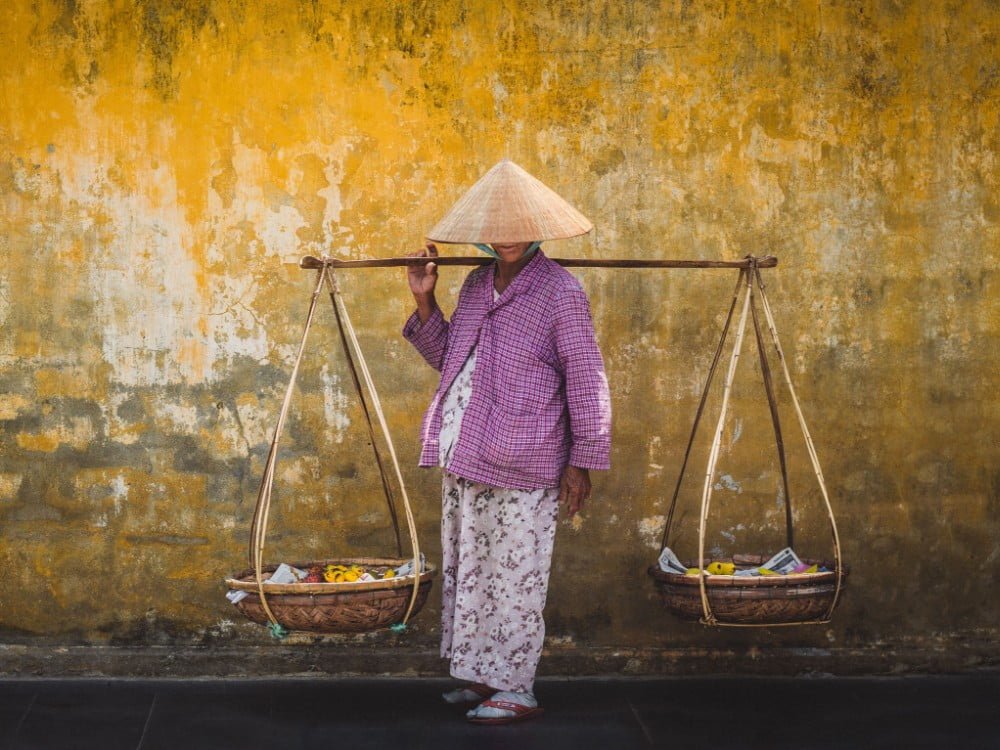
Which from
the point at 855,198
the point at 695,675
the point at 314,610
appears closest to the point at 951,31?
the point at 855,198

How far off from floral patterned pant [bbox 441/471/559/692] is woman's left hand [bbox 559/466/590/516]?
0.05 metres

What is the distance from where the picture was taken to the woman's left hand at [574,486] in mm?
3449

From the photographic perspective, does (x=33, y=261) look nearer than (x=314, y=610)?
No

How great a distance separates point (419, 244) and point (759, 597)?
159 centimetres

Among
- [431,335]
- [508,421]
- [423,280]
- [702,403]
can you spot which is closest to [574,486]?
[508,421]

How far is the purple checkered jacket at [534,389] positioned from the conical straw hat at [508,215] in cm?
19

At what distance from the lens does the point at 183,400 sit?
3.97m

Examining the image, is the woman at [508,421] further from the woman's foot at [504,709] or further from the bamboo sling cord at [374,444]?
the bamboo sling cord at [374,444]

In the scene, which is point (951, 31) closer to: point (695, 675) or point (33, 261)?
point (695, 675)

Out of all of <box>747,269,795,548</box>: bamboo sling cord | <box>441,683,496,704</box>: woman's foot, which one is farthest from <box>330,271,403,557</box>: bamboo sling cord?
<box>747,269,795,548</box>: bamboo sling cord

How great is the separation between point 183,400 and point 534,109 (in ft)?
5.00

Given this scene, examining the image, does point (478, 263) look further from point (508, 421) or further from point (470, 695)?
point (470, 695)

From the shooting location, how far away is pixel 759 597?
3.39 metres

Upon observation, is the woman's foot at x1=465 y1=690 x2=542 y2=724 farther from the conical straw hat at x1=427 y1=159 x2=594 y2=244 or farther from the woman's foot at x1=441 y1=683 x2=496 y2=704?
the conical straw hat at x1=427 y1=159 x2=594 y2=244
